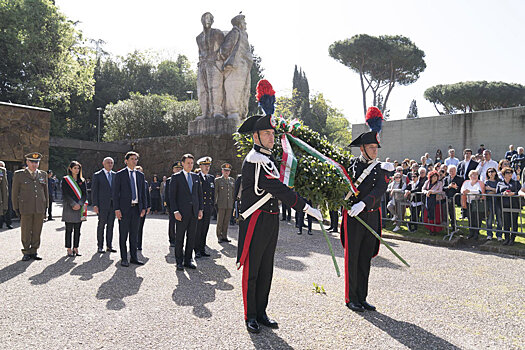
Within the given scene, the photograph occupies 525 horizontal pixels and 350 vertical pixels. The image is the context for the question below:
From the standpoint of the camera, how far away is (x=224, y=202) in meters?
9.29

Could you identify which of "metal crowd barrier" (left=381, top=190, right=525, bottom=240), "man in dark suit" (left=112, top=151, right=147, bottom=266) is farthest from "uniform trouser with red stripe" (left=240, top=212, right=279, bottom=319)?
"metal crowd barrier" (left=381, top=190, right=525, bottom=240)

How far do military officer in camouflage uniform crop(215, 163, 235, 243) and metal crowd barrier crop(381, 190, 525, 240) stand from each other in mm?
4386

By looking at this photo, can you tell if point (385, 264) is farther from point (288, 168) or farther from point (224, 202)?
point (224, 202)

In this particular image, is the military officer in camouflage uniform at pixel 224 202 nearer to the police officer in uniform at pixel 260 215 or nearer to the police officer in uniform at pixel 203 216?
the police officer in uniform at pixel 203 216

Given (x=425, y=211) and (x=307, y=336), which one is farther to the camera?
(x=425, y=211)

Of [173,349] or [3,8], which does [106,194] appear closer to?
[173,349]

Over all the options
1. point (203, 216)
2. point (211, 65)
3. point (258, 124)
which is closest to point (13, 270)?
point (203, 216)

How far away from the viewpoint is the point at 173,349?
3.33 metres

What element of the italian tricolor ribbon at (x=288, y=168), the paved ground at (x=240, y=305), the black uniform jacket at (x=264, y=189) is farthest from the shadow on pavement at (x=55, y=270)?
the italian tricolor ribbon at (x=288, y=168)

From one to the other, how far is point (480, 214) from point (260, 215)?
694 cm

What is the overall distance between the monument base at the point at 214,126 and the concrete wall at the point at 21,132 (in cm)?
546

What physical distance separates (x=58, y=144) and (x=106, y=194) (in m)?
13.2

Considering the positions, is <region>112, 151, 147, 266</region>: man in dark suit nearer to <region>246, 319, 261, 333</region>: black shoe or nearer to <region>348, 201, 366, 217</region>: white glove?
<region>246, 319, 261, 333</region>: black shoe

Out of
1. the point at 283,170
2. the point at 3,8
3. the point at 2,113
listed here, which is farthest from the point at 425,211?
the point at 3,8
